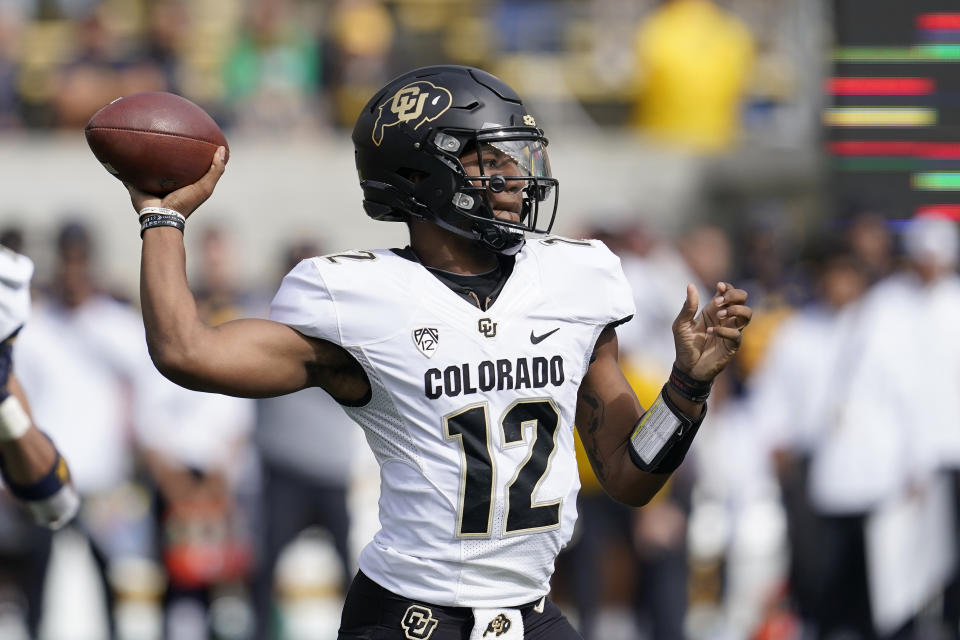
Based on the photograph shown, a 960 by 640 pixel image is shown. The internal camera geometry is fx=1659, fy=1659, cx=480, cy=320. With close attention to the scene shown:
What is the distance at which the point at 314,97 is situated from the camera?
11.2 m

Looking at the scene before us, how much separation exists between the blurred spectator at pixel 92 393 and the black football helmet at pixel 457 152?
4.22 m

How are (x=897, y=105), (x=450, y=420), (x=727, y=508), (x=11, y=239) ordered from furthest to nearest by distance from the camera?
(x=727, y=508), (x=897, y=105), (x=11, y=239), (x=450, y=420)

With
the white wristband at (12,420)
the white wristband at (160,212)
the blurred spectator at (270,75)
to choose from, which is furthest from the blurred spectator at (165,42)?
the white wristband at (160,212)

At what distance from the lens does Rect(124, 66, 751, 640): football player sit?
11.3ft

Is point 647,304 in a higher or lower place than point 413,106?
lower

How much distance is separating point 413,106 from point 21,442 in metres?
1.38

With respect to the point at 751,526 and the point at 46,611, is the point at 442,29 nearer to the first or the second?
the point at 751,526

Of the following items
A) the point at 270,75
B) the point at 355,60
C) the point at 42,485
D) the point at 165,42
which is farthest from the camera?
the point at 355,60

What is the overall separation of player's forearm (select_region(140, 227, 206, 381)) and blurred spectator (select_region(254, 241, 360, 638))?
4362mm

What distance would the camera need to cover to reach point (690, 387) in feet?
12.0

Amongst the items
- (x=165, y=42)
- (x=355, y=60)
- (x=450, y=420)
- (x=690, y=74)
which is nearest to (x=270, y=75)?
(x=355, y=60)

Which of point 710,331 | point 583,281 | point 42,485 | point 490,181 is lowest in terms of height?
point 42,485

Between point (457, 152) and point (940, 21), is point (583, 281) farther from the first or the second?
point (940, 21)

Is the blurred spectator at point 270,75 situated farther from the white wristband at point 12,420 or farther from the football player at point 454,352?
the football player at point 454,352
